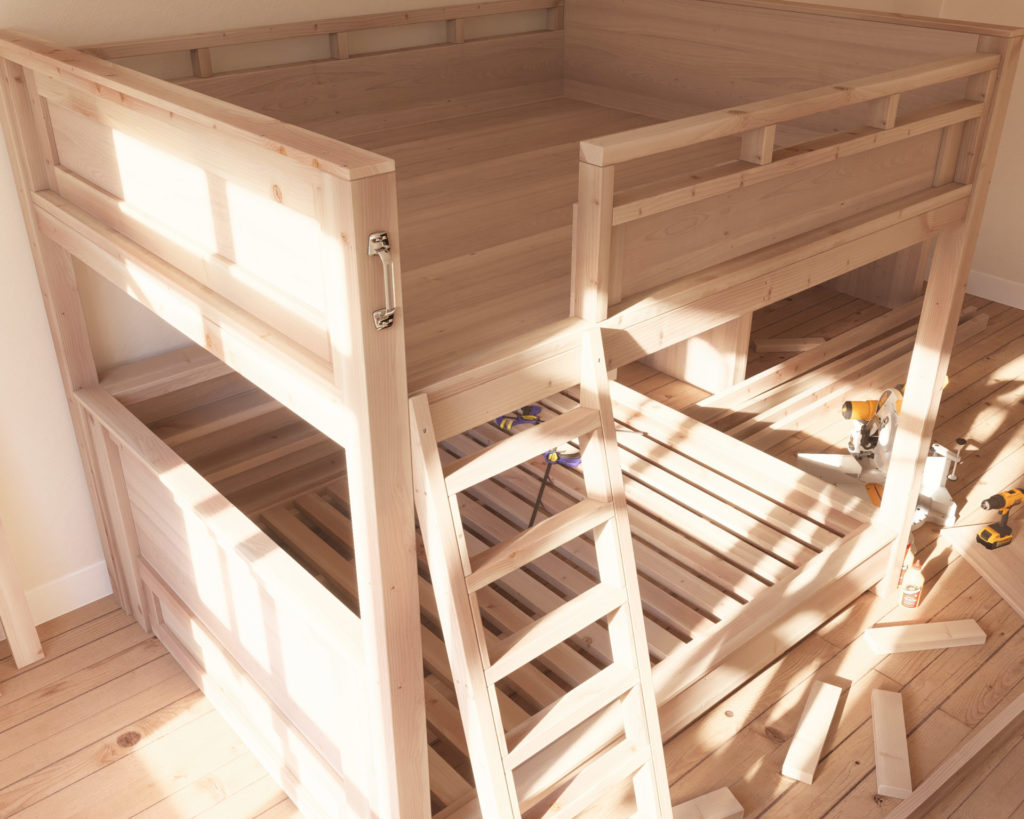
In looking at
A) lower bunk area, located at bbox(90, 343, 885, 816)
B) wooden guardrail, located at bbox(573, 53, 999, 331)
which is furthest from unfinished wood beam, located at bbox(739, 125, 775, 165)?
lower bunk area, located at bbox(90, 343, 885, 816)

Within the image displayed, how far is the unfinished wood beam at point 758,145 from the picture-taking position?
6.13 feet

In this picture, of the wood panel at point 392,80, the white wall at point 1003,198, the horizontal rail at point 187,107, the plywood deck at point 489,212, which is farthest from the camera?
the white wall at point 1003,198

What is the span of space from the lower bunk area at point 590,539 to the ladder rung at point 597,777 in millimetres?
43

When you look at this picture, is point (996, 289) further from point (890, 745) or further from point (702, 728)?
point (702, 728)

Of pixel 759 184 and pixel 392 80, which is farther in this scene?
pixel 392 80

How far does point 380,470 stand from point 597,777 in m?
0.89

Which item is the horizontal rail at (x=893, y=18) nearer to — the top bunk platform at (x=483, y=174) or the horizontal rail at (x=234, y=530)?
the top bunk platform at (x=483, y=174)

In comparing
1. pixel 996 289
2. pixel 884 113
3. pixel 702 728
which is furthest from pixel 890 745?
pixel 996 289

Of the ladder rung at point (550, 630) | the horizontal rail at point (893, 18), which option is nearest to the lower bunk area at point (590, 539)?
the ladder rung at point (550, 630)

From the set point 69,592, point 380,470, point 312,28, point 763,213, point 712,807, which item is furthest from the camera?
point 69,592

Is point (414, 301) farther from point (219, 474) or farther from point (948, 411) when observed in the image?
point (948, 411)

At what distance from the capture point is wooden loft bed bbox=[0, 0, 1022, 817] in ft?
5.11

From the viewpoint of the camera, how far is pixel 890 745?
2.40 meters

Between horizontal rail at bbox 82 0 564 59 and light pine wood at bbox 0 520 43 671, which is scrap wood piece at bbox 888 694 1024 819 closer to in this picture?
light pine wood at bbox 0 520 43 671
